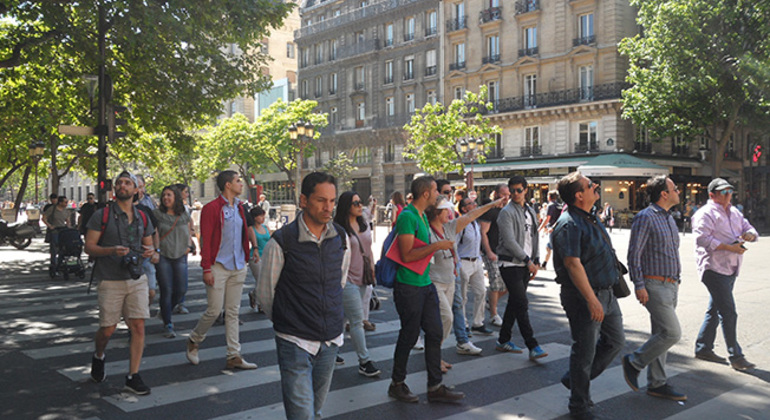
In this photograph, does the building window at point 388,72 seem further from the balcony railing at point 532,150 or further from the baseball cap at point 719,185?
the baseball cap at point 719,185

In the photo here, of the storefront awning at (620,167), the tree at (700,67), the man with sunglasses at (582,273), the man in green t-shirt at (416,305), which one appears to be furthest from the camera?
the storefront awning at (620,167)

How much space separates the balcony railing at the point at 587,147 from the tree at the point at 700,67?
154 inches

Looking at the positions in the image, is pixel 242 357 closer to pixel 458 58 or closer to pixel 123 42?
pixel 123 42

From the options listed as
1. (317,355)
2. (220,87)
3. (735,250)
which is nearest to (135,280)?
(317,355)

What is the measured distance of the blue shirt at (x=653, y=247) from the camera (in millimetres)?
5035

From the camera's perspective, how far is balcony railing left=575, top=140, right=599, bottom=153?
37.0m

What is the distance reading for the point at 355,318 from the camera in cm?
586

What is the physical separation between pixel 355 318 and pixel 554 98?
35.6 metres

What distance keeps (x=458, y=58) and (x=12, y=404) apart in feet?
140

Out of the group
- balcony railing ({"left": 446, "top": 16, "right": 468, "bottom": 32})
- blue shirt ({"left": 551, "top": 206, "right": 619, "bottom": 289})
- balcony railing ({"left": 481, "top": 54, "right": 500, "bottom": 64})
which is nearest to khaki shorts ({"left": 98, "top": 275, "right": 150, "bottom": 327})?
blue shirt ({"left": 551, "top": 206, "right": 619, "bottom": 289})

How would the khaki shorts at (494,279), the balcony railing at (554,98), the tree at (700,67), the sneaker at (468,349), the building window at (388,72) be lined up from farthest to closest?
the building window at (388,72) → the balcony railing at (554,98) → the tree at (700,67) → the khaki shorts at (494,279) → the sneaker at (468,349)

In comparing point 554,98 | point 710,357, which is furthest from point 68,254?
point 554,98

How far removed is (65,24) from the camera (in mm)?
12641

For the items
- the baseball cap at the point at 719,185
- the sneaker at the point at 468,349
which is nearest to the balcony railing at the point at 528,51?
the baseball cap at the point at 719,185
